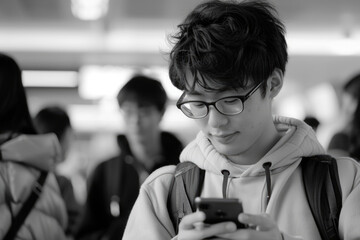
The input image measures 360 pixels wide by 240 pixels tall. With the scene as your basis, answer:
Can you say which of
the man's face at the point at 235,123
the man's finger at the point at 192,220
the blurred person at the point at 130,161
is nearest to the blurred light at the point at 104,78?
the blurred person at the point at 130,161

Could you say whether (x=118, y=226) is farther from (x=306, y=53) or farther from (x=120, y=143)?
(x=306, y=53)

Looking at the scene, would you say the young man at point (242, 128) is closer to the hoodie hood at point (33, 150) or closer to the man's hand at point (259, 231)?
the man's hand at point (259, 231)

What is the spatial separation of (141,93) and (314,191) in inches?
78.9

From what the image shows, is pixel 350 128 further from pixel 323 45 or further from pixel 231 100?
pixel 323 45

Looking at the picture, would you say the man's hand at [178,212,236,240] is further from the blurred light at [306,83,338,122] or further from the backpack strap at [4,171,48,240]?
the blurred light at [306,83,338,122]

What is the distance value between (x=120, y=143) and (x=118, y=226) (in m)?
0.69

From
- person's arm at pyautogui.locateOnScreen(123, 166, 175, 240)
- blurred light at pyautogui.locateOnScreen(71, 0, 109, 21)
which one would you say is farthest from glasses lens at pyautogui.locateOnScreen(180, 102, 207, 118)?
blurred light at pyautogui.locateOnScreen(71, 0, 109, 21)

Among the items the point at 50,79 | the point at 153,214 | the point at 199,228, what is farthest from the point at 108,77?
the point at 199,228

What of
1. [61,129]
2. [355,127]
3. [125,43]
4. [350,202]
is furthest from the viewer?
[125,43]

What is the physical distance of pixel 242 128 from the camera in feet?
6.11

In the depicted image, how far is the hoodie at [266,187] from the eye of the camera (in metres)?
1.83

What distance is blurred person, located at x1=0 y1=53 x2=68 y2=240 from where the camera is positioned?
8.31 feet

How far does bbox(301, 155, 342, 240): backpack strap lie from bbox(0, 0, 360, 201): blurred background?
3502 mm

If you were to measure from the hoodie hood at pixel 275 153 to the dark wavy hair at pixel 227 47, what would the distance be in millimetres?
230
